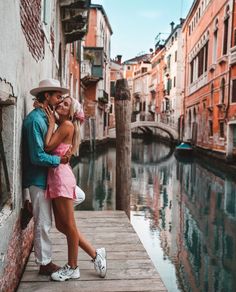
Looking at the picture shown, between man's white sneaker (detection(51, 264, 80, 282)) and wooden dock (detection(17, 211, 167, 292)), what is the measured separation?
0.10 ft

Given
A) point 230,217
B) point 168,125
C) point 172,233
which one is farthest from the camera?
point 168,125

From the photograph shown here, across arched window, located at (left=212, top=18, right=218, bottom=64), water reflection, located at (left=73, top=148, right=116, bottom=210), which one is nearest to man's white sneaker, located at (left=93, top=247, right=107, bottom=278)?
water reflection, located at (left=73, top=148, right=116, bottom=210)

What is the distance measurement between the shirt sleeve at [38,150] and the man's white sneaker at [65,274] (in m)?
0.83

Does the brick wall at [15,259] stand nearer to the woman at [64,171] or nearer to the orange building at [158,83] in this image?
the woman at [64,171]

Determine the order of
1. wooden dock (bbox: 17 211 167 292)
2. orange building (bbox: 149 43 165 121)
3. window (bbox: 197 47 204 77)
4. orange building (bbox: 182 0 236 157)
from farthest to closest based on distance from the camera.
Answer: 1. orange building (bbox: 149 43 165 121)
2. window (bbox: 197 47 204 77)
3. orange building (bbox: 182 0 236 157)
4. wooden dock (bbox: 17 211 167 292)

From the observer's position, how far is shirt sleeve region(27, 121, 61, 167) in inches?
114

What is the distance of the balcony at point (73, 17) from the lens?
904 centimetres

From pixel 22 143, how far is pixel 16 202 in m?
0.42

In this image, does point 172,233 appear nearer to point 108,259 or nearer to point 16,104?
point 108,259

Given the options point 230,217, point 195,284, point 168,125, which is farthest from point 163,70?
point 195,284

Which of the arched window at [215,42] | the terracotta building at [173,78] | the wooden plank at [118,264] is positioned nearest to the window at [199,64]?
the arched window at [215,42]

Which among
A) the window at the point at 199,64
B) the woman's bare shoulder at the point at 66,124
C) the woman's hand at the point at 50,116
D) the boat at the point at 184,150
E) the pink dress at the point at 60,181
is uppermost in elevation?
the window at the point at 199,64

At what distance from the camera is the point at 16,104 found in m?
2.89

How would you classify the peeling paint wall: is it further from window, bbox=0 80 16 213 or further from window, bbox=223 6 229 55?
window, bbox=223 6 229 55
